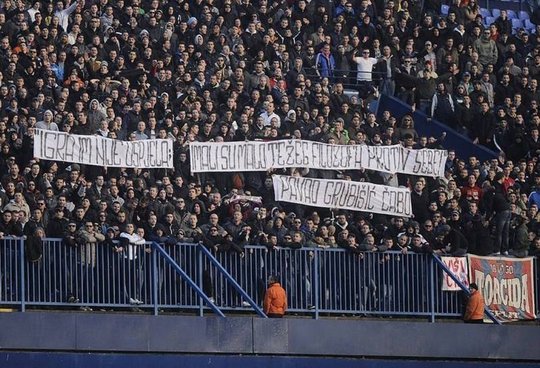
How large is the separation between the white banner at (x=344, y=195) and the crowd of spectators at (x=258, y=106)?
0.19 m

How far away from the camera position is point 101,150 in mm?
28875

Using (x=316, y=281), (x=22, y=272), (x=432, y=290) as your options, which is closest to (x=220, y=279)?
(x=316, y=281)

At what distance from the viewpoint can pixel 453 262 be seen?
96.4 ft

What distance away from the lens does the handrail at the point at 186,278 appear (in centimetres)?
2683

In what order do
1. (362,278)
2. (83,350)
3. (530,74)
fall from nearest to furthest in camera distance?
(83,350) < (362,278) < (530,74)

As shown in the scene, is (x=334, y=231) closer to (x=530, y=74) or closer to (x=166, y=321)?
(x=166, y=321)

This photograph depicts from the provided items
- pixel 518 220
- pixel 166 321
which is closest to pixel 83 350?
pixel 166 321

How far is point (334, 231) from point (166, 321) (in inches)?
140

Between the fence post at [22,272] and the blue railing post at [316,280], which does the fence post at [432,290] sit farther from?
the fence post at [22,272]

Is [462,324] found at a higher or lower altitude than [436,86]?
lower

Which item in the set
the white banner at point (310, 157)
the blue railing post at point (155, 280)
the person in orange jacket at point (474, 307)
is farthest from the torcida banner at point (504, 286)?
the blue railing post at point (155, 280)

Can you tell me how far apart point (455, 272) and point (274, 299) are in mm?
3612

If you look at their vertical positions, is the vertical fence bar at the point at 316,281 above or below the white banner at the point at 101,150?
below

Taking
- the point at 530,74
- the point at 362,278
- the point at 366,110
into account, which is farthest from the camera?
the point at 530,74
